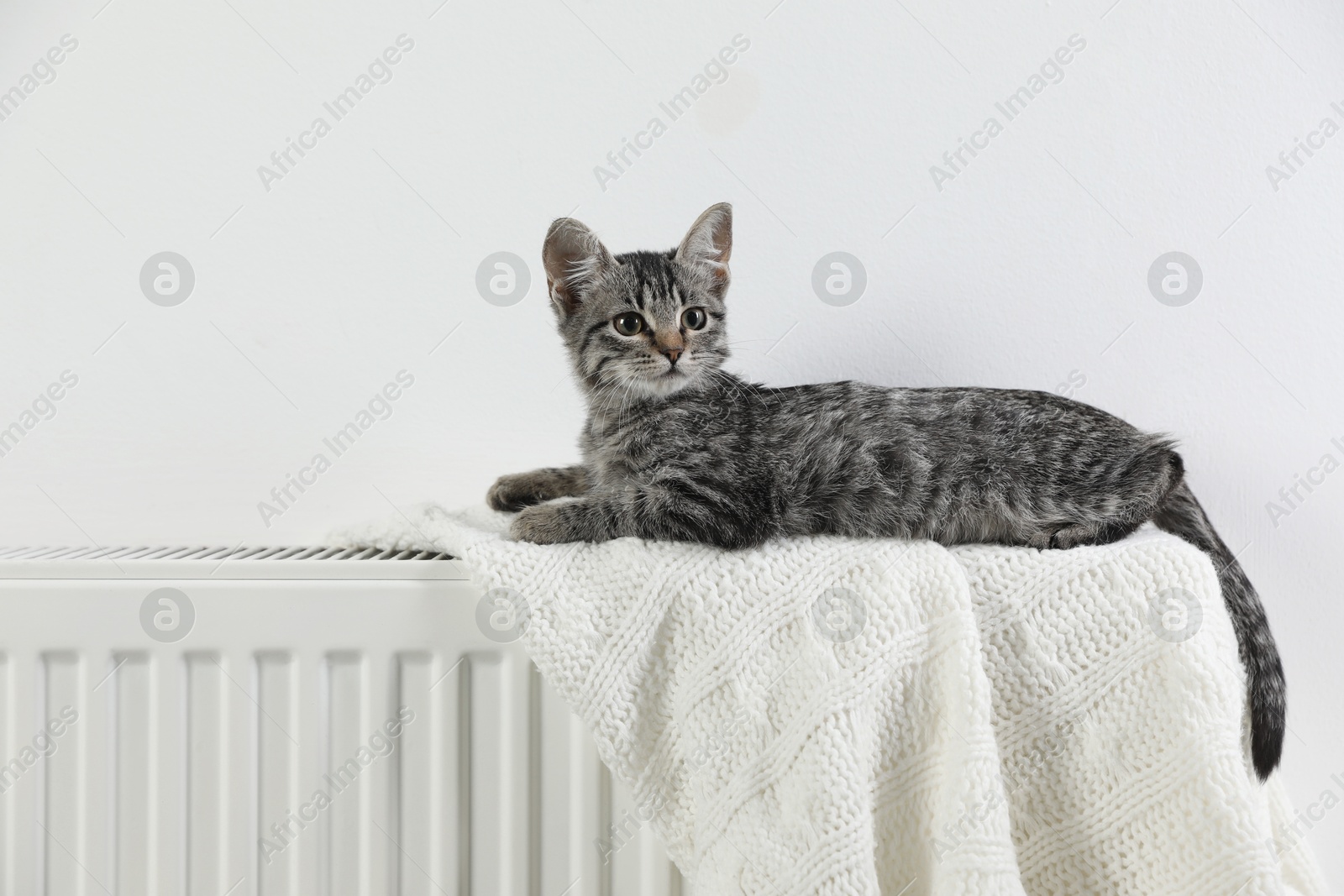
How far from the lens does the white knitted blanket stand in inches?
24.9

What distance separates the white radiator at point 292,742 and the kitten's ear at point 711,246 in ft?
1.58

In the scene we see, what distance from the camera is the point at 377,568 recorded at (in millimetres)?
762

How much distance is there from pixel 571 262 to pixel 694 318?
17cm

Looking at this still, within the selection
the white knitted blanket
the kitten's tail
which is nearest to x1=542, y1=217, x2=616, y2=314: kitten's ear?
the white knitted blanket

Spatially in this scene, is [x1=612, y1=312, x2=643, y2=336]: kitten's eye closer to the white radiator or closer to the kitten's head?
the kitten's head

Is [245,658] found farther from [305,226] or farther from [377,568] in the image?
[305,226]

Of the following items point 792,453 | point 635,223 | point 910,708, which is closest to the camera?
point 910,708

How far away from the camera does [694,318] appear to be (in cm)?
91

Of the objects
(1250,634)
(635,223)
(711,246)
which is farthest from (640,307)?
(1250,634)

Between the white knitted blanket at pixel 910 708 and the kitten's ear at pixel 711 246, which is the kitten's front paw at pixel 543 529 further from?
the kitten's ear at pixel 711 246

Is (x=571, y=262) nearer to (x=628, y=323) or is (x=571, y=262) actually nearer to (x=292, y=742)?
(x=628, y=323)

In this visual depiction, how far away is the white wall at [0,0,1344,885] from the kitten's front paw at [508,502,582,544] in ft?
1.00

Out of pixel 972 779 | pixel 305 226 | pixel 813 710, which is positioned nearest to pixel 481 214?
pixel 305 226

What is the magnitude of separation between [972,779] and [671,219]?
0.82 meters
